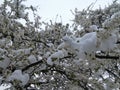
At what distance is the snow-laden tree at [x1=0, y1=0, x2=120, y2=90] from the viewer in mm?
2258

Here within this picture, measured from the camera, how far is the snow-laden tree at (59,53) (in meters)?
2.26

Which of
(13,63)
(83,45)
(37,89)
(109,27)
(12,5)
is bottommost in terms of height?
(37,89)

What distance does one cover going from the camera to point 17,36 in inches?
159

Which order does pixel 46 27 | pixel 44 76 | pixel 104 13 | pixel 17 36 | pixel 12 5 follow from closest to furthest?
1. pixel 17 36
2. pixel 44 76
3. pixel 46 27
4. pixel 12 5
5. pixel 104 13

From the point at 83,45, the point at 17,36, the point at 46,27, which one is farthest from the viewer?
the point at 46,27

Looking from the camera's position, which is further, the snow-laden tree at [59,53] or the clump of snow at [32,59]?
the clump of snow at [32,59]

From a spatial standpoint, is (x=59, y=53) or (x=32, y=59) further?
(x=32, y=59)

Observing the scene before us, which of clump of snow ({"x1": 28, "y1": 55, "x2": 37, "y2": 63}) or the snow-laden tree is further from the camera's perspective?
clump of snow ({"x1": 28, "y1": 55, "x2": 37, "y2": 63})

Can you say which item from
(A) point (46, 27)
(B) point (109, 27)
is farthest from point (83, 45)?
(A) point (46, 27)

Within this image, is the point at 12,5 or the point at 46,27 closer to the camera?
the point at 46,27

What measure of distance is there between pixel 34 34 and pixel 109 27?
319cm

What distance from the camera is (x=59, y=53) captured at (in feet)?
8.80

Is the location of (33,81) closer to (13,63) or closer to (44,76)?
(44,76)

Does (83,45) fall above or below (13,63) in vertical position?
above
